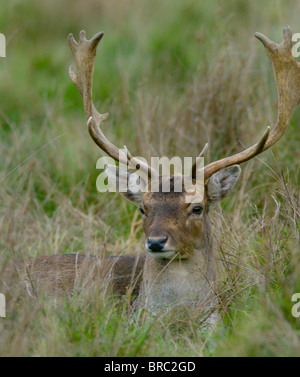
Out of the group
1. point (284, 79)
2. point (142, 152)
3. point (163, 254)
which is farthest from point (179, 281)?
point (142, 152)

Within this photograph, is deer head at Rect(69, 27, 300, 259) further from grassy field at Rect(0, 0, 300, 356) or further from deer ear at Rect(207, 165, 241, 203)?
grassy field at Rect(0, 0, 300, 356)

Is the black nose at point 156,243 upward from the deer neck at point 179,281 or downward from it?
upward

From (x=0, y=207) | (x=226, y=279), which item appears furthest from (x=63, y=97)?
→ (x=226, y=279)

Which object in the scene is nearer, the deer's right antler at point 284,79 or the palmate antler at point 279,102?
the palmate antler at point 279,102

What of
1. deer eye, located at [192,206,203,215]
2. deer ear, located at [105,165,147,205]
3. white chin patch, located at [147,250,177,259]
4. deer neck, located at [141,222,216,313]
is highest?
deer ear, located at [105,165,147,205]

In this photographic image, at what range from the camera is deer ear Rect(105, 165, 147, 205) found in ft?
19.0

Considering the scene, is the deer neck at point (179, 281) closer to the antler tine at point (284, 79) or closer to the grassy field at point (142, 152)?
the grassy field at point (142, 152)

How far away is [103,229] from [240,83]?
7.91ft

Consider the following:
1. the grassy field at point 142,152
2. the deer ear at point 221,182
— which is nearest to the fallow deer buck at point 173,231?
the deer ear at point 221,182

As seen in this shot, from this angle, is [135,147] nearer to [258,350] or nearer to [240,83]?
[240,83]

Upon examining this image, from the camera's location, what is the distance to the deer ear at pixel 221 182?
567cm

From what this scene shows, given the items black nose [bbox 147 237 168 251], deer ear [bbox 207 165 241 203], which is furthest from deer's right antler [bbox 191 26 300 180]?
black nose [bbox 147 237 168 251]

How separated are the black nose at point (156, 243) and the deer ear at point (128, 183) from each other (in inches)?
28.6

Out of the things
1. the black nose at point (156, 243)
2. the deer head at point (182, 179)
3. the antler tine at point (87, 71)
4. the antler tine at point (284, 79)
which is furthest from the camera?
the antler tine at point (87, 71)
